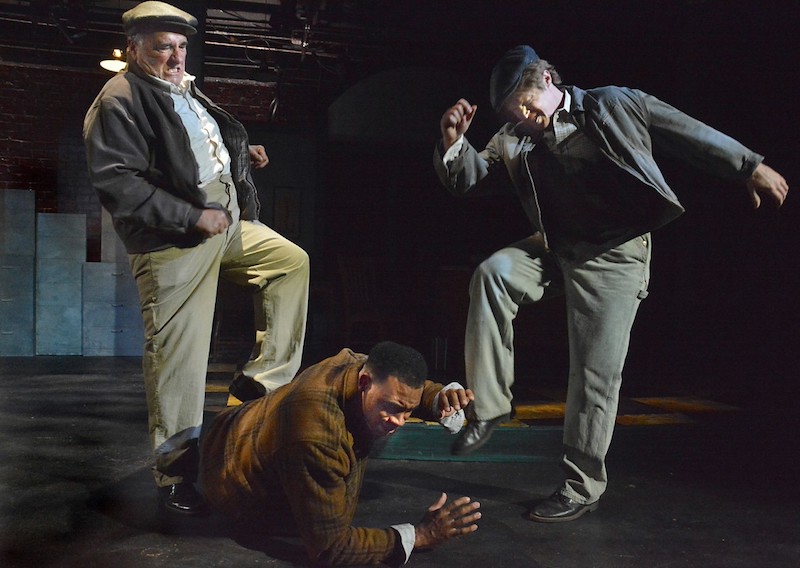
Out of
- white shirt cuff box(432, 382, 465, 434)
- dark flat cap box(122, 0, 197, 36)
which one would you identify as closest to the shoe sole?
white shirt cuff box(432, 382, 465, 434)

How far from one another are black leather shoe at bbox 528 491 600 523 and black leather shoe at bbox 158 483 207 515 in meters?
1.06

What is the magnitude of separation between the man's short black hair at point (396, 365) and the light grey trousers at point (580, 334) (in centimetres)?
64

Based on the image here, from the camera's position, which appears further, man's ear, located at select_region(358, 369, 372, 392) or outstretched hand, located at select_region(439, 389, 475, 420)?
outstretched hand, located at select_region(439, 389, 475, 420)

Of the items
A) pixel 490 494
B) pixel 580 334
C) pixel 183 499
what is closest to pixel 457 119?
pixel 580 334

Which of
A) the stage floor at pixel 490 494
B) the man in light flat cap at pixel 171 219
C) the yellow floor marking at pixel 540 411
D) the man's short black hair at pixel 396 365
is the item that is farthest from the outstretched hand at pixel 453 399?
the yellow floor marking at pixel 540 411

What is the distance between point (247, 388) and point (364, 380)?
82 cm

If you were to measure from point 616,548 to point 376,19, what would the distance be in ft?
22.2

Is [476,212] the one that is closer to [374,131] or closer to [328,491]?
[374,131]

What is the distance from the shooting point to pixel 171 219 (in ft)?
7.93

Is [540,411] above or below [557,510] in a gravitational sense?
below

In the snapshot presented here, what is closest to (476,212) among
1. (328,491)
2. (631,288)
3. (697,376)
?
(697,376)

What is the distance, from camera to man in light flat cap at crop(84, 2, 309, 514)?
2.40m

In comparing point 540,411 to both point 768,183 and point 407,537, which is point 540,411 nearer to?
point 768,183

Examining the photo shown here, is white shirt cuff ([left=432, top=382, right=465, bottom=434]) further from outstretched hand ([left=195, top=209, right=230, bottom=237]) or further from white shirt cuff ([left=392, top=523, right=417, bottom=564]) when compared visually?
outstretched hand ([left=195, top=209, right=230, bottom=237])
